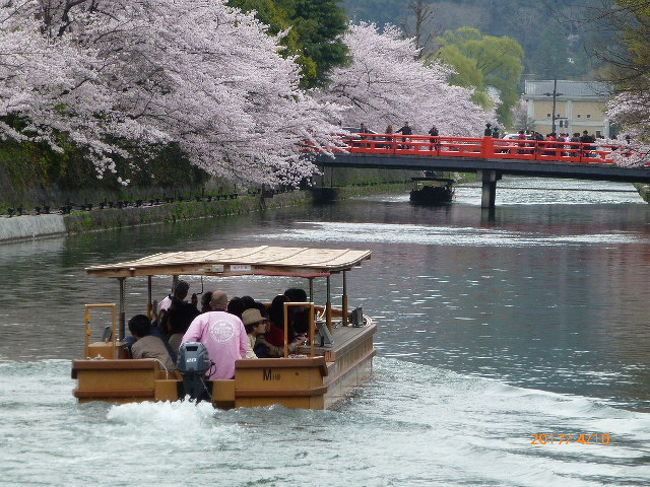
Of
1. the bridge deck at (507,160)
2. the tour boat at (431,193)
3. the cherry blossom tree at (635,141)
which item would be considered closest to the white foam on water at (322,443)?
the cherry blossom tree at (635,141)

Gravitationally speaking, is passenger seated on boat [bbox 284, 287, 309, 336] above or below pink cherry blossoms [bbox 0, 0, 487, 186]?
below

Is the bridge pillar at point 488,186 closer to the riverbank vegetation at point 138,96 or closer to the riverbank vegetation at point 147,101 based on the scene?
the riverbank vegetation at point 147,101

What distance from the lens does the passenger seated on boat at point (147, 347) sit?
1545 cm

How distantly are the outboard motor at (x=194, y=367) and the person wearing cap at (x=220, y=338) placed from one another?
0.23m

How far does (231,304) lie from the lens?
16.0 m

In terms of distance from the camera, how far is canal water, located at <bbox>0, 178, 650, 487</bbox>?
1312cm

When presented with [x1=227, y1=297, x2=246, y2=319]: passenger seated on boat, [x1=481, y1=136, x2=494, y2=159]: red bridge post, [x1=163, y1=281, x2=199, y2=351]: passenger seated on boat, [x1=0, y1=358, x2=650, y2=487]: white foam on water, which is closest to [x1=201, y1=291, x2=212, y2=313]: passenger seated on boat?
[x1=163, y1=281, x2=199, y2=351]: passenger seated on boat

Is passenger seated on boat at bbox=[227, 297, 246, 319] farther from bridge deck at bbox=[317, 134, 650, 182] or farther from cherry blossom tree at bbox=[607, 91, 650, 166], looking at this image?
bridge deck at bbox=[317, 134, 650, 182]

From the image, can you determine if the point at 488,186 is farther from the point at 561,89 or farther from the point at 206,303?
the point at 561,89

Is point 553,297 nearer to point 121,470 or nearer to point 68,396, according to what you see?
point 68,396

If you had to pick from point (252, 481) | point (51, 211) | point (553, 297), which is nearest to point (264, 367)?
point (252, 481)

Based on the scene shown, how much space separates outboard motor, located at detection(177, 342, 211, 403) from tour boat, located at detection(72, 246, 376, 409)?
0.16 meters
